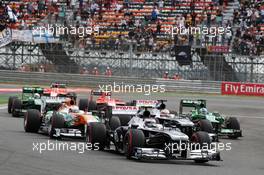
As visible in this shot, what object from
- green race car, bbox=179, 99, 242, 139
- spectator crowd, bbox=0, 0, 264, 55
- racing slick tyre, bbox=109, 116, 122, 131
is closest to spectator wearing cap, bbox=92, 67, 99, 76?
spectator crowd, bbox=0, 0, 264, 55

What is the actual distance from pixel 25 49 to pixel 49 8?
4987mm

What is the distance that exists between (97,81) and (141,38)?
129 inches

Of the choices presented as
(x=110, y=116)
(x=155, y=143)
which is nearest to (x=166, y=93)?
(x=110, y=116)

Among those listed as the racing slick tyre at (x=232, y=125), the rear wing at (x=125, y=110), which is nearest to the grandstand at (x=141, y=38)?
the racing slick tyre at (x=232, y=125)

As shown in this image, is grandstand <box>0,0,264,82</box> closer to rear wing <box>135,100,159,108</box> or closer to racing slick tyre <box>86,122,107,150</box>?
rear wing <box>135,100,159,108</box>

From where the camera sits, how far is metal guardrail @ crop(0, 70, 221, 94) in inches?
1672

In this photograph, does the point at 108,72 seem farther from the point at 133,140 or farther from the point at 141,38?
the point at 133,140

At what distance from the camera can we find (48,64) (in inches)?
1736

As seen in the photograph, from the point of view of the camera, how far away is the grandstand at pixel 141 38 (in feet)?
136

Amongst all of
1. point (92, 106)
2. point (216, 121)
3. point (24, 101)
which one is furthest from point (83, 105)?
point (216, 121)

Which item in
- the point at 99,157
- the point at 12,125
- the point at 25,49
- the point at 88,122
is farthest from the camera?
the point at 25,49

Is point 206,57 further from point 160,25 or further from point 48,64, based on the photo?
point 48,64

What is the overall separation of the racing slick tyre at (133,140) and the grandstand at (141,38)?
25.5 m

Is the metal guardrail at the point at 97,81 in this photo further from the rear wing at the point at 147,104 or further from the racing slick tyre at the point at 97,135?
the racing slick tyre at the point at 97,135
